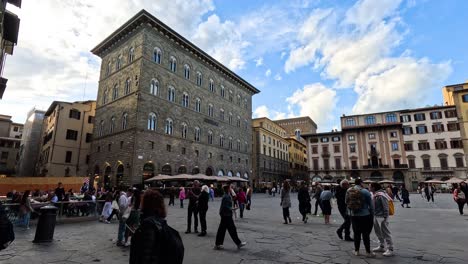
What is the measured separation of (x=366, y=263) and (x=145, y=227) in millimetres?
4898

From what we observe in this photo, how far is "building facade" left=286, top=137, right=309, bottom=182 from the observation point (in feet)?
217

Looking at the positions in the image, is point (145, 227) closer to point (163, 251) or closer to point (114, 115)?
point (163, 251)

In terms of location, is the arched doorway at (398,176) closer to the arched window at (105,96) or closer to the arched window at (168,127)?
the arched window at (168,127)

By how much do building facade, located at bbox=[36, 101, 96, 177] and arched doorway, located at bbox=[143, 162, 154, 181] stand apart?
456 inches

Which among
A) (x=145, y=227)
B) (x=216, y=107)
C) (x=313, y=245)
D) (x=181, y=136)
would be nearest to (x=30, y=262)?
(x=145, y=227)

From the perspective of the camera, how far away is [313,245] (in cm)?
687

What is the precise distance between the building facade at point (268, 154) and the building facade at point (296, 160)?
3157mm

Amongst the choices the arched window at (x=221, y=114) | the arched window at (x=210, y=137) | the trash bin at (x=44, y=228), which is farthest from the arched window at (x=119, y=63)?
the trash bin at (x=44, y=228)

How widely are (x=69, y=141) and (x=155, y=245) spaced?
38293 mm

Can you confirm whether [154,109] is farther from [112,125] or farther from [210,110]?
[210,110]

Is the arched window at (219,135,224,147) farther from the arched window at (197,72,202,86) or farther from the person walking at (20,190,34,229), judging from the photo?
the person walking at (20,190,34,229)

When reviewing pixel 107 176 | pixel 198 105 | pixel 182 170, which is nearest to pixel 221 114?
pixel 198 105

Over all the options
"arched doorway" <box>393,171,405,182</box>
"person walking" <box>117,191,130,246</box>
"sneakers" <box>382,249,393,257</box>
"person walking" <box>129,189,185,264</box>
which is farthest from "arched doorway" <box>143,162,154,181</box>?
"arched doorway" <box>393,171,405,182</box>

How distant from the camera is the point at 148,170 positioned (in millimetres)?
27094
